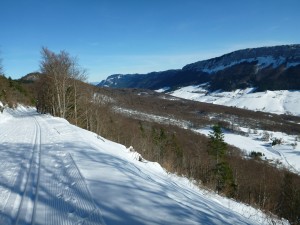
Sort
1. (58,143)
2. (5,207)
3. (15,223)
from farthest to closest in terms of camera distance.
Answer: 1. (58,143)
2. (5,207)
3. (15,223)

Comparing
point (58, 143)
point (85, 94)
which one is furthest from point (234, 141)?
point (58, 143)

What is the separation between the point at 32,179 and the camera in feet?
32.1

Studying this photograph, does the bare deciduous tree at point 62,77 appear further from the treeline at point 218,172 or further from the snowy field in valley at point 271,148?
the snowy field in valley at point 271,148

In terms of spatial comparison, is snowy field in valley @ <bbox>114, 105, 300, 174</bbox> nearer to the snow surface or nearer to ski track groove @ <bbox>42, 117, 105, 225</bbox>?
the snow surface

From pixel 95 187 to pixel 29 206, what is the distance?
5.61ft

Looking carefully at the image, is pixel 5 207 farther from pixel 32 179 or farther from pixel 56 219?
pixel 32 179

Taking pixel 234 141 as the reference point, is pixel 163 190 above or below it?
above

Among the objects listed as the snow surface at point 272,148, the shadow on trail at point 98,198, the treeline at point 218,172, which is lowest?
the snow surface at point 272,148

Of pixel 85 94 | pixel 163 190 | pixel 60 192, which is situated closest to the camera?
pixel 60 192

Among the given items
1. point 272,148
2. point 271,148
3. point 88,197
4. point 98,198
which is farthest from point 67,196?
point 272,148

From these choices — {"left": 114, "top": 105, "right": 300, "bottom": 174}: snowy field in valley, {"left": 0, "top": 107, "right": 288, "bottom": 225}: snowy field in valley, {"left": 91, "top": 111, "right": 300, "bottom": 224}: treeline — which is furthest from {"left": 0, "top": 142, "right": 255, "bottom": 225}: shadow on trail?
{"left": 114, "top": 105, "right": 300, "bottom": 174}: snowy field in valley

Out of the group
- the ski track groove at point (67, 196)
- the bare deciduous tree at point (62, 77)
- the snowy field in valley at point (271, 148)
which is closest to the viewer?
the ski track groove at point (67, 196)

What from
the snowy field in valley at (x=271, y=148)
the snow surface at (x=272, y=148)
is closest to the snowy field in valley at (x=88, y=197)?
the snowy field in valley at (x=271, y=148)

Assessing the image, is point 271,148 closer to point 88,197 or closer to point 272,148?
point 272,148
